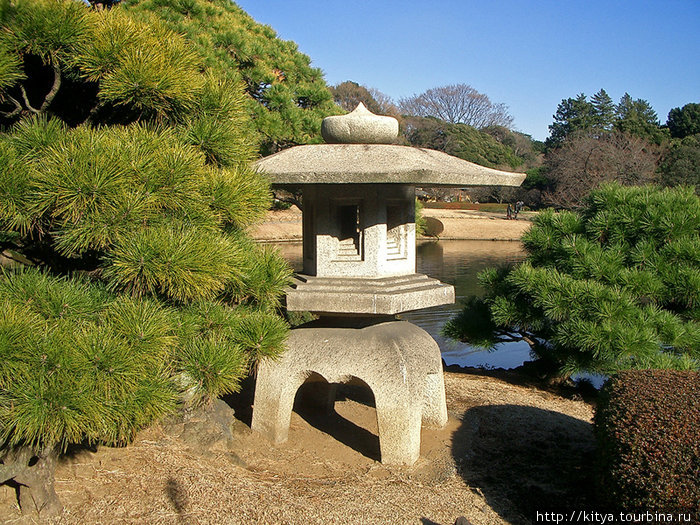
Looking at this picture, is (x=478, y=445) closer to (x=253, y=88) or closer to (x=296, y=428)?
(x=296, y=428)

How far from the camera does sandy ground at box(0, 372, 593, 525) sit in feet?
10.2

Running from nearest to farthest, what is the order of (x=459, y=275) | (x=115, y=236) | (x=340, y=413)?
(x=115, y=236)
(x=340, y=413)
(x=459, y=275)

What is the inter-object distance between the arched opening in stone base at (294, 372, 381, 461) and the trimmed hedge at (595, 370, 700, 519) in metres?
1.59

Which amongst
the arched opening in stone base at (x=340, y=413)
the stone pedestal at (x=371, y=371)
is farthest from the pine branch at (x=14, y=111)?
the arched opening in stone base at (x=340, y=413)

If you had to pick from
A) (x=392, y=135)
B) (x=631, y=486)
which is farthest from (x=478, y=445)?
(x=392, y=135)

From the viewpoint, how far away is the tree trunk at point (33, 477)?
104 inches

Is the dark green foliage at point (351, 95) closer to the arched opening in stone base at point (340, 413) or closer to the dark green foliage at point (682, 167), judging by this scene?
the dark green foliage at point (682, 167)

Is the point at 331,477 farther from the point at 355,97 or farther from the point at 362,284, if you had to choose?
the point at 355,97

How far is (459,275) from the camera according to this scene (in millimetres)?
14453

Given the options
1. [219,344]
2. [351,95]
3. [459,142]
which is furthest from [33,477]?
[351,95]

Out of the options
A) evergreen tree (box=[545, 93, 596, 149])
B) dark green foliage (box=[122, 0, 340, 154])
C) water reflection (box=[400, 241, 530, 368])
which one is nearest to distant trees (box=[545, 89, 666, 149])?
evergreen tree (box=[545, 93, 596, 149])

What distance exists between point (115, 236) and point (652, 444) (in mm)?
2487

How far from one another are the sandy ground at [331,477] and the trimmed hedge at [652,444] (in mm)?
622

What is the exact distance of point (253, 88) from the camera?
22.2 ft
